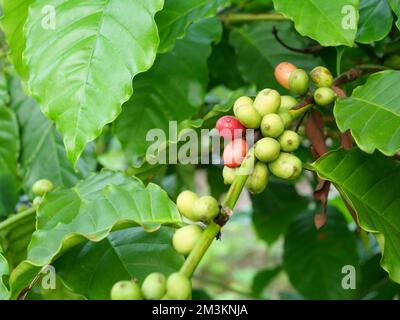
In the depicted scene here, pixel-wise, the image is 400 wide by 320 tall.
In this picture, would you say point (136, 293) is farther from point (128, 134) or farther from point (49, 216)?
point (128, 134)

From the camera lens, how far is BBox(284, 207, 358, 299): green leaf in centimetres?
184

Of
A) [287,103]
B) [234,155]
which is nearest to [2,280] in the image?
[234,155]

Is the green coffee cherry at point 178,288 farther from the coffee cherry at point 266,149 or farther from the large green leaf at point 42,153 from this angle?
the large green leaf at point 42,153

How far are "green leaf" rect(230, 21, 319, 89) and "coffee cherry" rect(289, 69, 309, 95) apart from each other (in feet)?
1.50

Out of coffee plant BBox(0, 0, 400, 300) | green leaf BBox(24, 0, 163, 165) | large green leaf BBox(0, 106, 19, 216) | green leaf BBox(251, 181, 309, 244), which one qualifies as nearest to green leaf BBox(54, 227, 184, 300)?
coffee plant BBox(0, 0, 400, 300)

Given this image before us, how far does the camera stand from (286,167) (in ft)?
2.99

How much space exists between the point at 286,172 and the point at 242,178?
8cm

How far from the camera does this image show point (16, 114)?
1518 mm

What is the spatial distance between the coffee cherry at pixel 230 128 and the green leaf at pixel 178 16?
30 cm

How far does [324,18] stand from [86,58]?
0.35 metres

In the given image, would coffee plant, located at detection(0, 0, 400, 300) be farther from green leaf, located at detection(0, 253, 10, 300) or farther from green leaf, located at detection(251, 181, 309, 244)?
green leaf, located at detection(251, 181, 309, 244)

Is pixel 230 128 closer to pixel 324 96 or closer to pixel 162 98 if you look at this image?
pixel 324 96

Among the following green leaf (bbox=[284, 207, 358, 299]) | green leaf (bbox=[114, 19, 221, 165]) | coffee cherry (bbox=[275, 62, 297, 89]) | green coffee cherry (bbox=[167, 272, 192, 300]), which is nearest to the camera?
green coffee cherry (bbox=[167, 272, 192, 300])

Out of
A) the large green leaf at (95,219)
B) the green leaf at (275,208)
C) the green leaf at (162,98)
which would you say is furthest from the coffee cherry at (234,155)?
the green leaf at (275,208)
